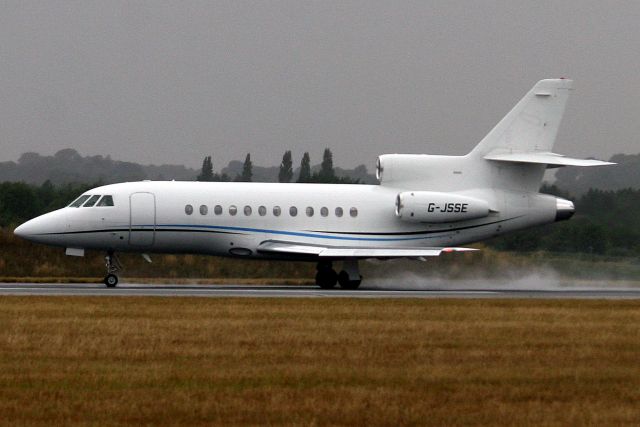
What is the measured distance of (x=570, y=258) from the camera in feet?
163

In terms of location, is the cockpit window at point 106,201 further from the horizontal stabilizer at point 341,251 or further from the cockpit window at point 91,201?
the horizontal stabilizer at point 341,251

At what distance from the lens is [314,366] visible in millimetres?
17906

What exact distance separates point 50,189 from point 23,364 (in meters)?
57.7

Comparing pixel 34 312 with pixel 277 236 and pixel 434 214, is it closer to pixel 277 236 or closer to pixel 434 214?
pixel 277 236

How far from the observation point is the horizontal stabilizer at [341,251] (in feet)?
136

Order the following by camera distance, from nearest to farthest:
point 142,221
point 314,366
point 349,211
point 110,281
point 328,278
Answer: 1. point 314,366
2. point 110,281
3. point 142,221
4. point 328,278
5. point 349,211

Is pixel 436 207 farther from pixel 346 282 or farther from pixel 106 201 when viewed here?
pixel 106 201

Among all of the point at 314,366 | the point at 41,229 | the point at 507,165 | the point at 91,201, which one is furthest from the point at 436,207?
the point at 314,366

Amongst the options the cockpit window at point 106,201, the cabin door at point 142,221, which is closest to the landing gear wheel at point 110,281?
the cabin door at point 142,221

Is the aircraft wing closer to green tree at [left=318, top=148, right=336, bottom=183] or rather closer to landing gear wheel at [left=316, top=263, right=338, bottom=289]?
landing gear wheel at [left=316, top=263, right=338, bottom=289]

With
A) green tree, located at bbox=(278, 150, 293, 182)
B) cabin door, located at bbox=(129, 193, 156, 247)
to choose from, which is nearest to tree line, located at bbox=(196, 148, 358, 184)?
green tree, located at bbox=(278, 150, 293, 182)

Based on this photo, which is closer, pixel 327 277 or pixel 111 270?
pixel 111 270

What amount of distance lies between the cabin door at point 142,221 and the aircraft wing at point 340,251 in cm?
376

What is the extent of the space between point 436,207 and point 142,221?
33.1 ft
